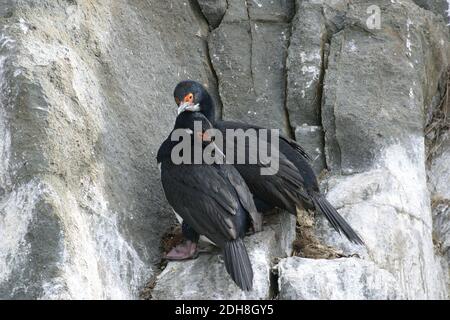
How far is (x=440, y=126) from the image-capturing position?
9.70 metres

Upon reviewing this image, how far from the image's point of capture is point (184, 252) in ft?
24.3

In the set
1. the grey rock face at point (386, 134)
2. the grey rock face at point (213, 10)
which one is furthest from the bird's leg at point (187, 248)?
the grey rock face at point (213, 10)

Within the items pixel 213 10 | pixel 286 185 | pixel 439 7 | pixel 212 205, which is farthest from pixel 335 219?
pixel 439 7

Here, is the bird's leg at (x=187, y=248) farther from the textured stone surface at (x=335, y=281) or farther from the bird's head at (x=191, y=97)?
the bird's head at (x=191, y=97)

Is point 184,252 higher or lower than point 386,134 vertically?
lower

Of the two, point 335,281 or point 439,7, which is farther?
point 439,7

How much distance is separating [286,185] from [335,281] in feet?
3.71

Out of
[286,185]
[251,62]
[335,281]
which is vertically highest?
[251,62]

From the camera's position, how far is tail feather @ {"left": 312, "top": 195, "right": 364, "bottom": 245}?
25.1 feet

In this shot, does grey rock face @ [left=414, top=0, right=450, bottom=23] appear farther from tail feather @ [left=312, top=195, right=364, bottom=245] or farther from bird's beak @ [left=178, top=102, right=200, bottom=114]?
bird's beak @ [left=178, top=102, right=200, bottom=114]

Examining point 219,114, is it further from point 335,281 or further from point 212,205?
point 335,281

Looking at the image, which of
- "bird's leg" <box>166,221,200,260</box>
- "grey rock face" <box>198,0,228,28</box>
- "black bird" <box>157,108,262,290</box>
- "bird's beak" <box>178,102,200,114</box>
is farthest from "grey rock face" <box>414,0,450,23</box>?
"bird's leg" <box>166,221,200,260</box>

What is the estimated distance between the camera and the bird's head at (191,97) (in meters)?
8.09
